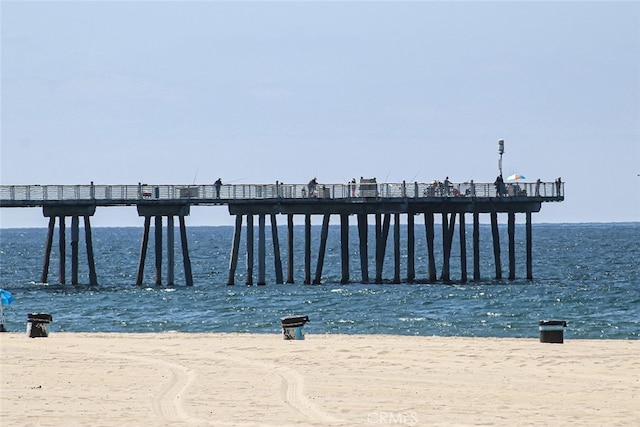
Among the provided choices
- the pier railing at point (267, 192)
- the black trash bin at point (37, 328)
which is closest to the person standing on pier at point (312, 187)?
the pier railing at point (267, 192)

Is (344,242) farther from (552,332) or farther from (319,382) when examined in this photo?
(319,382)

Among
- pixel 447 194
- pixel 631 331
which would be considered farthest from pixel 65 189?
pixel 631 331

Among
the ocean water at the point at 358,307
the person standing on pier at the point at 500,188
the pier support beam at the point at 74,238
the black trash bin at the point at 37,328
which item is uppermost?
the person standing on pier at the point at 500,188

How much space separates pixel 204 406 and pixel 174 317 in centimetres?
2550

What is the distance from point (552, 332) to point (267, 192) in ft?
97.0

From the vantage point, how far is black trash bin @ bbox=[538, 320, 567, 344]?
33.2 m

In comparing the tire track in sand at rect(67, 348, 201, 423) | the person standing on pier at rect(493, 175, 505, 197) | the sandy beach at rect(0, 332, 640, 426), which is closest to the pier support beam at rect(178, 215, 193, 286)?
the person standing on pier at rect(493, 175, 505, 197)

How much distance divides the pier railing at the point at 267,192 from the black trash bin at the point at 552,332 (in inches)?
1126

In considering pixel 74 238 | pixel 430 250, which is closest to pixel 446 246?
pixel 430 250

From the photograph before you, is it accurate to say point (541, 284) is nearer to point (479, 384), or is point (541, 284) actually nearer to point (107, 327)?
point (107, 327)

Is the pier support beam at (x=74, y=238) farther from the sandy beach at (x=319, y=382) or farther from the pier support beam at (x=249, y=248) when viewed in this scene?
the sandy beach at (x=319, y=382)

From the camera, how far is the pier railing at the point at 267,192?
59688 millimetres

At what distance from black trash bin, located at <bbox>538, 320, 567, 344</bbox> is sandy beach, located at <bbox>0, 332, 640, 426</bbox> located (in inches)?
17.5

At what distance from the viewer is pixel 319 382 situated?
25.5m
